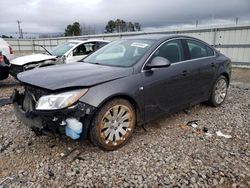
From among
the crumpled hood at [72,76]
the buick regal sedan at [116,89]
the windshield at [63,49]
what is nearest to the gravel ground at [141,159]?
the buick regal sedan at [116,89]

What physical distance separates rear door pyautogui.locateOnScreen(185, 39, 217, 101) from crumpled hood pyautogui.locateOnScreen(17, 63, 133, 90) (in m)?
1.60

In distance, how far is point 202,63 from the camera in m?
4.34

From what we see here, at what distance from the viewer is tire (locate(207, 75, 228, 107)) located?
15.8 ft

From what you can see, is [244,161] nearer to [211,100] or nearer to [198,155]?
[198,155]

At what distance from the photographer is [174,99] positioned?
12.5 ft

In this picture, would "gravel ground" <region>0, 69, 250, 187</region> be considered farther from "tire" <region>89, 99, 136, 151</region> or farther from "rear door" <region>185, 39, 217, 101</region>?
"rear door" <region>185, 39, 217, 101</region>

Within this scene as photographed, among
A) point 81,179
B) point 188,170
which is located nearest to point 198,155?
point 188,170

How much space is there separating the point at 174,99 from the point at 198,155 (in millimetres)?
1051

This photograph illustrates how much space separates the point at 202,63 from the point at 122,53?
1.60m

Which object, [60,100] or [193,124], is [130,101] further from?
[193,124]

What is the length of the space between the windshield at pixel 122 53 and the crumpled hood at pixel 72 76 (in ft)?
0.89

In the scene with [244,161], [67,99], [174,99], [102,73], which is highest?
[102,73]

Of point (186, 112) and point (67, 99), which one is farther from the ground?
point (67, 99)

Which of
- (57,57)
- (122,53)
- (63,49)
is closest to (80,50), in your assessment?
(63,49)
